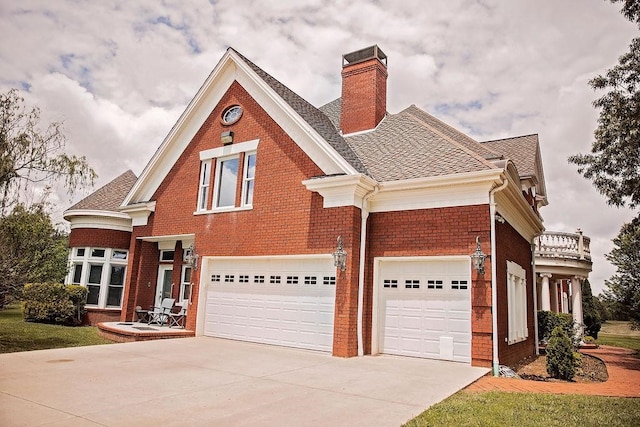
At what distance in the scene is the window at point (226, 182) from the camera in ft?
48.6

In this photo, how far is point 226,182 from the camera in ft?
49.8

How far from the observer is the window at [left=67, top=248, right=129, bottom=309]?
60.5 feet

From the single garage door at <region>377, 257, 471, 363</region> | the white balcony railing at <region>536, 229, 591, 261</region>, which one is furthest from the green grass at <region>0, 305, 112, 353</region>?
the white balcony railing at <region>536, 229, 591, 261</region>

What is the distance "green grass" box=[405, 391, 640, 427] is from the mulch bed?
3.65 meters

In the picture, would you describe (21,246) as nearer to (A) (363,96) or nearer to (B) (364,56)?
(A) (363,96)

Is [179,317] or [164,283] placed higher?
[164,283]

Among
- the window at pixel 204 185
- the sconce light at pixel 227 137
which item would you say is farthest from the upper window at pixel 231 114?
the window at pixel 204 185

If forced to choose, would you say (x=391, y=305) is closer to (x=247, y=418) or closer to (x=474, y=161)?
(x=474, y=161)

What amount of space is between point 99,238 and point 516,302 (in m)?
16.3

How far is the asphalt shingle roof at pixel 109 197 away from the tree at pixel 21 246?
7177 mm

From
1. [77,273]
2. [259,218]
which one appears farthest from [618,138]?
[77,273]

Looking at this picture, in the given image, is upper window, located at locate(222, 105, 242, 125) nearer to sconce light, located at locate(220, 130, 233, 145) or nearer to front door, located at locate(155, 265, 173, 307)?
sconce light, located at locate(220, 130, 233, 145)

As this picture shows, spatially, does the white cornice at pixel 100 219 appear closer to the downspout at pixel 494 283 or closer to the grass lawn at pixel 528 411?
the downspout at pixel 494 283

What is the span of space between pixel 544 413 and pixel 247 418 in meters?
4.12
